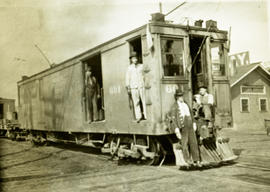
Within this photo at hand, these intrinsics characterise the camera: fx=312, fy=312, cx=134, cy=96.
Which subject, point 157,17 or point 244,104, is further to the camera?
point 244,104

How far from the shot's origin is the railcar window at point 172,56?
7.48m

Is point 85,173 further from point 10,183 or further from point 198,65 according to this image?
point 198,65

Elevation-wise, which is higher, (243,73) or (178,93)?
(243,73)

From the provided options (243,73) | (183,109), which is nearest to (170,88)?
(183,109)

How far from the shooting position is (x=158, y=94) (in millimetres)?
7270

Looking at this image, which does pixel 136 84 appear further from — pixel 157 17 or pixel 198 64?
pixel 198 64

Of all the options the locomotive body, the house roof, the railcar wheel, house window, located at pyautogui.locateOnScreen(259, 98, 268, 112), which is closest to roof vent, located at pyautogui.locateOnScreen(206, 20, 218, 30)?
the locomotive body

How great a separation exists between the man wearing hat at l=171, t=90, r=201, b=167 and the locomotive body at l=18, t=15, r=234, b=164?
29cm

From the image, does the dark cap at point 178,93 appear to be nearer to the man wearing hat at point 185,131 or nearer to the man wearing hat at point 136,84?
the man wearing hat at point 185,131

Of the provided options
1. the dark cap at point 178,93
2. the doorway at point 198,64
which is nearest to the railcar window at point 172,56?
the dark cap at point 178,93

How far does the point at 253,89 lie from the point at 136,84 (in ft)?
56.7

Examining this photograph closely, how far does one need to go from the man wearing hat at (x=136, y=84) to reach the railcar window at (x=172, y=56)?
2.13ft

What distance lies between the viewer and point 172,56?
7.63m

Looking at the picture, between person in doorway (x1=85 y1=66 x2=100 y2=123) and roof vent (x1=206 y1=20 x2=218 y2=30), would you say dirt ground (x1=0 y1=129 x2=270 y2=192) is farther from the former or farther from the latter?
roof vent (x1=206 y1=20 x2=218 y2=30)
